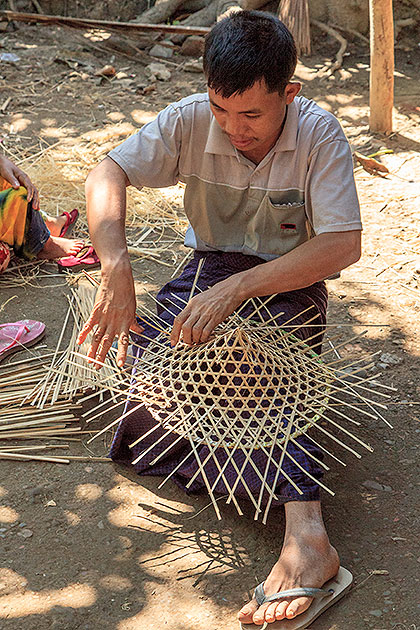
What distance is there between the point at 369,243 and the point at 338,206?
169 centimetres

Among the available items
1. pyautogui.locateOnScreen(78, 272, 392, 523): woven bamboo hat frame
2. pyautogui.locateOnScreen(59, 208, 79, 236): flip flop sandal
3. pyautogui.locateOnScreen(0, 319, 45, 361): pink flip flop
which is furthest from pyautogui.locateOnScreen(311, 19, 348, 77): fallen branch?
pyautogui.locateOnScreen(78, 272, 392, 523): woven bamboo hat frame

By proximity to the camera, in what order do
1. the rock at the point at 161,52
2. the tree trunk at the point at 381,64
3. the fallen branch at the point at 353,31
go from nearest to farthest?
1. the tree trunk at the point at 381,64
2. the fallen branch at the point at 353,31
3. the rock at the point at 161,52

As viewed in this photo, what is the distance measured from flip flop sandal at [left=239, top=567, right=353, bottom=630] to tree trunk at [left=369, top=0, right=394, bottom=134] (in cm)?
357

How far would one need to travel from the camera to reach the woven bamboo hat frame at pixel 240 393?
1.81m

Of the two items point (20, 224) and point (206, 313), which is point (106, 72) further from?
point (206, 313)

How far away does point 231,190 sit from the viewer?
2.13m

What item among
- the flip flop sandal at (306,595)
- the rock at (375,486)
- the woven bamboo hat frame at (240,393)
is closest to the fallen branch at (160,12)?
the woven bamboo hat frame at (240,393)

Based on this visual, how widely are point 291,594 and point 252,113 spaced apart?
1164 mm

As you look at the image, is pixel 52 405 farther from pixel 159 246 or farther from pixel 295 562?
pixel 159 246

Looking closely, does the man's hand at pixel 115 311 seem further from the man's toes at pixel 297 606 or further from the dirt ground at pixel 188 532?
the man's toes at pixel 297 606

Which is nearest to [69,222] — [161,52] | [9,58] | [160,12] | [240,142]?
[240,142]

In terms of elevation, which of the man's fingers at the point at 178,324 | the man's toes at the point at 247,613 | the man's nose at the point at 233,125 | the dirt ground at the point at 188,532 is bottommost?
the dirt ground at the point at 188,532

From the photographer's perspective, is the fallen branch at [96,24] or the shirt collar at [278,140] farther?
the fallen branch at [96,24]

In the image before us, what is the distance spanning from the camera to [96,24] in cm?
677
